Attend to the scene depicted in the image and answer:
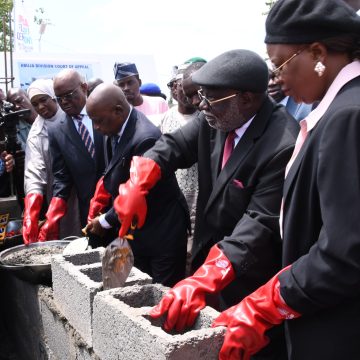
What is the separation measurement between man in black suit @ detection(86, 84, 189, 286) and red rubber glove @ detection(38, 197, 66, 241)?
78cm

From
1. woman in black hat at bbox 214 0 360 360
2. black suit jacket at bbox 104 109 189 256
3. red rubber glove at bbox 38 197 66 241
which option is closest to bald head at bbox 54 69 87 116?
red rubber glove at bbox 38 197 66 241

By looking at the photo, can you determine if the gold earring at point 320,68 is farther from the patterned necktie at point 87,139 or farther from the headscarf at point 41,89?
the headscarf at point 41,89

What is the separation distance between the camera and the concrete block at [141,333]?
1.53 meters

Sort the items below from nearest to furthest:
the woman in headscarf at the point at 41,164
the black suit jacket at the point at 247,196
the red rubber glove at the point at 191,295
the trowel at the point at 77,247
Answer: the red rubber glove at the point at 191,295, the black suit jacket at the point at 247,196, the trowel at the point at 77,247, the woman in headscarf at the point at 41,164

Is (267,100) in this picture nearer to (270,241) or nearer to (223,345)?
(270,241)

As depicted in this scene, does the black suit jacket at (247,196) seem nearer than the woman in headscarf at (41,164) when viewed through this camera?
Yes

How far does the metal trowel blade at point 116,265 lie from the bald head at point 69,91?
1774 millimetres

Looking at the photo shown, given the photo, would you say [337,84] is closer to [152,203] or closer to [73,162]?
[152,203]

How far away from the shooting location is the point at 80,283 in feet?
7.18

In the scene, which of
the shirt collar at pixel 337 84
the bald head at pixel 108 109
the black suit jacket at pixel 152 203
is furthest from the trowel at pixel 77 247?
the shirt collar at pixel 337 84

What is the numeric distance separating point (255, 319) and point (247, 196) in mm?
658

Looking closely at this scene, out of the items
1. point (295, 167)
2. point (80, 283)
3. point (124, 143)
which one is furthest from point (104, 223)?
point (295, 167)

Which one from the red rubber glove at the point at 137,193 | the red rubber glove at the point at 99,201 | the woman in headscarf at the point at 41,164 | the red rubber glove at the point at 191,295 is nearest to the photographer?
the red rubber glove at the point at 191,295

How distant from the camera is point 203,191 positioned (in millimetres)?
2260
